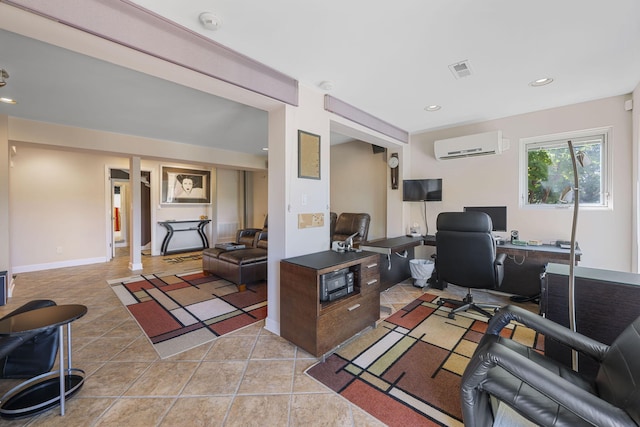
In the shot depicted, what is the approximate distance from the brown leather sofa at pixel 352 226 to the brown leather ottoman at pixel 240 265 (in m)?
1.39

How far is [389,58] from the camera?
2.10 m

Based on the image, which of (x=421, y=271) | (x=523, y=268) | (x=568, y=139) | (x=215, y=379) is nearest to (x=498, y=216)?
(x=523, y=268)

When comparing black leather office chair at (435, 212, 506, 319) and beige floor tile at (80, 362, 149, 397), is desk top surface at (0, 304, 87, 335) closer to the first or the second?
beige floor tile at (80, 362, 149, 397)

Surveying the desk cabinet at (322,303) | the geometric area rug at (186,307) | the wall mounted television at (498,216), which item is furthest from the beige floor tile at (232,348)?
the wall mounted television at (498,216)

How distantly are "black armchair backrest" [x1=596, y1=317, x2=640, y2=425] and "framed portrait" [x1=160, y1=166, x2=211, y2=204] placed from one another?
7.50 meters

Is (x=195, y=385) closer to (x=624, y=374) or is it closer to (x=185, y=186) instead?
(x=624, y=374)

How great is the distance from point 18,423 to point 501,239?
468 centimetres

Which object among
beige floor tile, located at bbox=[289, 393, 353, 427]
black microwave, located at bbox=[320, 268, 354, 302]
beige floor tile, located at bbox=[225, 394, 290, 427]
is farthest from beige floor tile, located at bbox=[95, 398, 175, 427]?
black microwave, located at bbox=[320, 268, 354, 302]

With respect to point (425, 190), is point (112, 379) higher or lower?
lower

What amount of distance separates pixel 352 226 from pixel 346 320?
2.54 m

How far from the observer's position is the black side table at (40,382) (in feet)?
4.64

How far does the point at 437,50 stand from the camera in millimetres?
2000

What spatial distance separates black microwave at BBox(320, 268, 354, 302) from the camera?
2.07 meters

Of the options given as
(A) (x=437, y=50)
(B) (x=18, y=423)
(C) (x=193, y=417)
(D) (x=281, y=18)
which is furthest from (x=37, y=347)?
(A) (x=437, y=50)
